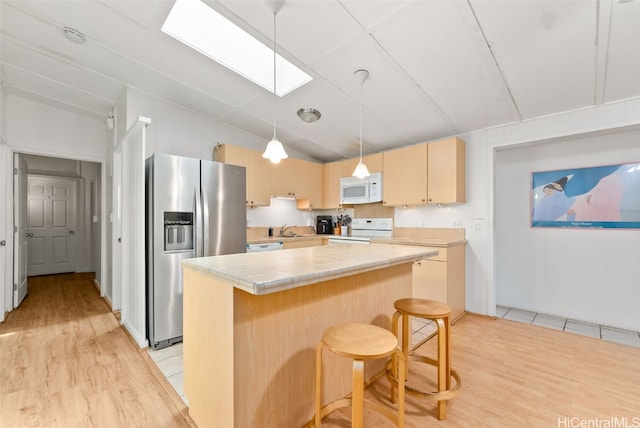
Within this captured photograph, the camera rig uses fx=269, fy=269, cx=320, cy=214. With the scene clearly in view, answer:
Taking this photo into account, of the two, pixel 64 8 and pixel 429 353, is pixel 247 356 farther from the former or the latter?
pixel 64 8

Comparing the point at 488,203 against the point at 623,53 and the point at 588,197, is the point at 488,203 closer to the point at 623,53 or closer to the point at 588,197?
the point at 588,197

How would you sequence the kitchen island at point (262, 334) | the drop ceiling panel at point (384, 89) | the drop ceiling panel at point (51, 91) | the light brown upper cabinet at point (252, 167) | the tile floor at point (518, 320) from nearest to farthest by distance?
the kitchen island at point (262, 334), the tile floor at point (518, 320), the drop ceiling panel at point (384, 89), the drop ceiling panel at point (51, 91), the light brown upper cabinet at point (252, 167)

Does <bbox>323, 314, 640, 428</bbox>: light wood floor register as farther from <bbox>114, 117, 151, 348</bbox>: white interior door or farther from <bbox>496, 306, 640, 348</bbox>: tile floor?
<bbox>114, 117, 151, 348</bbox>: white interior door

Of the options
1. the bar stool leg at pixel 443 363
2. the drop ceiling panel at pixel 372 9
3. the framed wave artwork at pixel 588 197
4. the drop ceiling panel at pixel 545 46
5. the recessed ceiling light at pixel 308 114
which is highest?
the drop ceiling panel at pixel 372 9

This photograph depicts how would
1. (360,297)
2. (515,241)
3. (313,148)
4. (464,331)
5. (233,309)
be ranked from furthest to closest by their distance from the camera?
(313,148)
(515,241)
(464,331)
(360,297)
(233,309)

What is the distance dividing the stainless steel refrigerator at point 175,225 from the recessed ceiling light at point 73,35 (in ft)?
3.50

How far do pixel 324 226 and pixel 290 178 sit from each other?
1.12 m

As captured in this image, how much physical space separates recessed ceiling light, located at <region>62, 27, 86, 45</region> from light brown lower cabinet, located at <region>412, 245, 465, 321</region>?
3.92 metres

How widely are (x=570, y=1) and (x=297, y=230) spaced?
404 centimetres

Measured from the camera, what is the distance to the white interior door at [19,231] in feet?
11.4

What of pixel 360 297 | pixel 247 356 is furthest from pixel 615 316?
pixel 247 356

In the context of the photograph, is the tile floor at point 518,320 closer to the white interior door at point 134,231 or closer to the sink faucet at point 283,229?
the white interior door at point 134,231

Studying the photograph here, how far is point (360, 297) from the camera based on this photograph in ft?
6.19

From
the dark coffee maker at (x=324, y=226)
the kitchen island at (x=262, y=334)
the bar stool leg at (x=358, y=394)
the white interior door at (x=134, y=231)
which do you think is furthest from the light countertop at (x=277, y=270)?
the dark coffee maker at (x=324, y=226)
